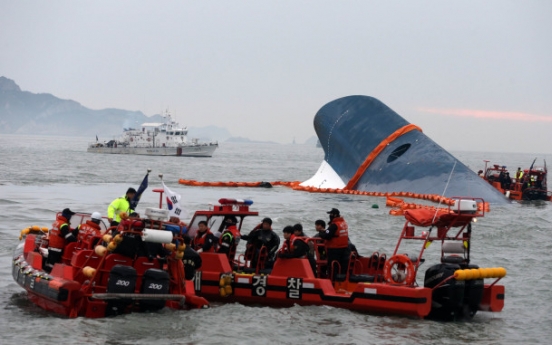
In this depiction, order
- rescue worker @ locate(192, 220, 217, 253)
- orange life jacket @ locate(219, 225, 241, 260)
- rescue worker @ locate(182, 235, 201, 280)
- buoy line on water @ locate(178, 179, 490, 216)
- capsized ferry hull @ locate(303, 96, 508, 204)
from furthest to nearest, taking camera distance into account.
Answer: capsized ferry hull @ locate(303, 96, 508, 204) → buoy line on water @ locate(178, 179, 490, 216) → orange life jacket @ locate(219, 225, 241, 260) → rescue worker @ locate(192, 220, 217, 253) → rescue worker @ locate(182, 235, 201, 280)

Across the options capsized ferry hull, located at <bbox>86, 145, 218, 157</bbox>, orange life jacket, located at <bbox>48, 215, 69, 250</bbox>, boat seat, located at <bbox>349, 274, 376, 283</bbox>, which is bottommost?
boat seat, located at <bbox>349, 274, 376, 283</bbox>

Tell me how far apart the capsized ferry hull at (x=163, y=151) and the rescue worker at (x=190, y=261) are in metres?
95.5

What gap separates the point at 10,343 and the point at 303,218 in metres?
20.0

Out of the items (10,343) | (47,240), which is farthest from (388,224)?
(10,343)

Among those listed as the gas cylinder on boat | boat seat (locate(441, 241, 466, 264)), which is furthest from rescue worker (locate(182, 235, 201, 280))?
the gas cylinder on boat

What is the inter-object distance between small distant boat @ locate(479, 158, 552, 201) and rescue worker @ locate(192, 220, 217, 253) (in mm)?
31109

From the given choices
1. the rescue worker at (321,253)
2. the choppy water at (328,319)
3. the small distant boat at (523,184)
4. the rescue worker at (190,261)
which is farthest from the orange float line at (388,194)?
the rescue worker at (190,261)

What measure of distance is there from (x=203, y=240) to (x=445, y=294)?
434cm

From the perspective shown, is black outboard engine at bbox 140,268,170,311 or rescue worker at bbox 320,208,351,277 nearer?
black outboard engine at bbox 140,268,170,311

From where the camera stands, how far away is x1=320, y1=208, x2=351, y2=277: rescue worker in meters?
15.7

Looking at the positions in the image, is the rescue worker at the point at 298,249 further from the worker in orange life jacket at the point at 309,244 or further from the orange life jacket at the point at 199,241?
the orange life jacket at the point at 199,241

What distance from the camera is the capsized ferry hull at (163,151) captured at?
362 ft

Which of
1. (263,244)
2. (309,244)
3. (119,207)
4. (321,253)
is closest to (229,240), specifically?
(263,244)

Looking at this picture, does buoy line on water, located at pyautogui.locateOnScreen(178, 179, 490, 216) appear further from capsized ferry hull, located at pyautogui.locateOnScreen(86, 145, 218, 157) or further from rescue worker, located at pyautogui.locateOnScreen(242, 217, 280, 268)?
capsized ferry hull, located at pyautogui.locateOnScreen(86, 145, 218, 157)
